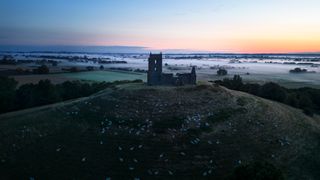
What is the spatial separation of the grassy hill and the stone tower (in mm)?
2943

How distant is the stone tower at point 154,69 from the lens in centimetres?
5044

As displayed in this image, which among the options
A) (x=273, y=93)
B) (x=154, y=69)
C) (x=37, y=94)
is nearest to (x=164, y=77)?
(x=154, y=69)

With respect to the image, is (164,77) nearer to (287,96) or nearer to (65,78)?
(287,96)

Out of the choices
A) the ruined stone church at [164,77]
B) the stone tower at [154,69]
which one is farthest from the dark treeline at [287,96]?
the stone tower at [154,69]

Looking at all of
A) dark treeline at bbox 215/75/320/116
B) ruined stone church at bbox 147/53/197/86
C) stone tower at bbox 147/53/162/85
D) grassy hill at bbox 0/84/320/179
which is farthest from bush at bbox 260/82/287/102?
stone tower at bbox 147/53/162/85

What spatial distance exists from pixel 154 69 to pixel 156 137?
53.5 feet

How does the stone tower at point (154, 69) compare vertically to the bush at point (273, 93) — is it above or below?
above

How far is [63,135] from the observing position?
123 feet

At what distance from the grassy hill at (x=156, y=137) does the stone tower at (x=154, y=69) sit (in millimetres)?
2943

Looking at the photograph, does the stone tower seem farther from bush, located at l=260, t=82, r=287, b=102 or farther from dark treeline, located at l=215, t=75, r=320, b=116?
bush, located at l=260, t=82, r=287, b=102

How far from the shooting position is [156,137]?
119 ft

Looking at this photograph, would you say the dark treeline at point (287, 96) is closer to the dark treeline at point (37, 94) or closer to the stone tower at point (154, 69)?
the stone tower at point (154, 69)

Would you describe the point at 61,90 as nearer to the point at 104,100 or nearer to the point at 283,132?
the point at 104,100

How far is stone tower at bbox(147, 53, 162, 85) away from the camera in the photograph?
165 ft
